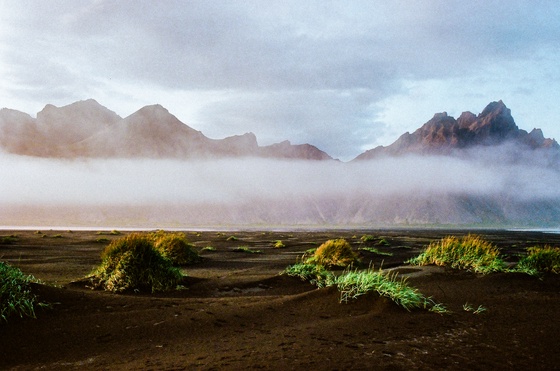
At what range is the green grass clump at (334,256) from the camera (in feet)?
53.5

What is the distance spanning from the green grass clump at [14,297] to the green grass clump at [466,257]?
491 inches

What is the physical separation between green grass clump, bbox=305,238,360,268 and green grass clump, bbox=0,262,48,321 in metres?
10.3

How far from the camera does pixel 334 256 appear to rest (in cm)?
1655

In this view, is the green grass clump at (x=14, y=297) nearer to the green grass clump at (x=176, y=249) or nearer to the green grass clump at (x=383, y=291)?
the green grass clump at (x=383, y=291)

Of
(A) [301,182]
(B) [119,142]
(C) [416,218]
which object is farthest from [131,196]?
(C) [416,218]

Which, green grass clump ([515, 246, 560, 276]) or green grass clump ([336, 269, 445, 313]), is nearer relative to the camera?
green grass clump ([336, 269, 445, 313])

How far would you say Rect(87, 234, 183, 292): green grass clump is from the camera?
10898mm

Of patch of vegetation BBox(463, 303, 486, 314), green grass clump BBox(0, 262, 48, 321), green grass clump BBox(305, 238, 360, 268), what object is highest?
green grass clump BBox(0, 262, 48, 321)

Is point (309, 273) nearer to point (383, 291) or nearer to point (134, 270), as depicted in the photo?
point (383, 291)

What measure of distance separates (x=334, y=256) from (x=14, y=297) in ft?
38.0

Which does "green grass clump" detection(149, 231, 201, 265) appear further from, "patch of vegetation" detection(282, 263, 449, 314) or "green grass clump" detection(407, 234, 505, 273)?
"patch of vegetation" detection(282, 263, 449, 314)

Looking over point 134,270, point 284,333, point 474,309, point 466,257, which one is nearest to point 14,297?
point 134,270

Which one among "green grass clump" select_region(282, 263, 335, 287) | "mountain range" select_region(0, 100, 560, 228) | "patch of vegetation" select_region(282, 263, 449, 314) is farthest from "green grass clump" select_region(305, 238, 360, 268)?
"mountain range" select_region(0, 100, 560, 228)

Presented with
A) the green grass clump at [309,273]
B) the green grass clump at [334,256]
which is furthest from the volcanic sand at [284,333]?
the green grass clump at [334,256]
